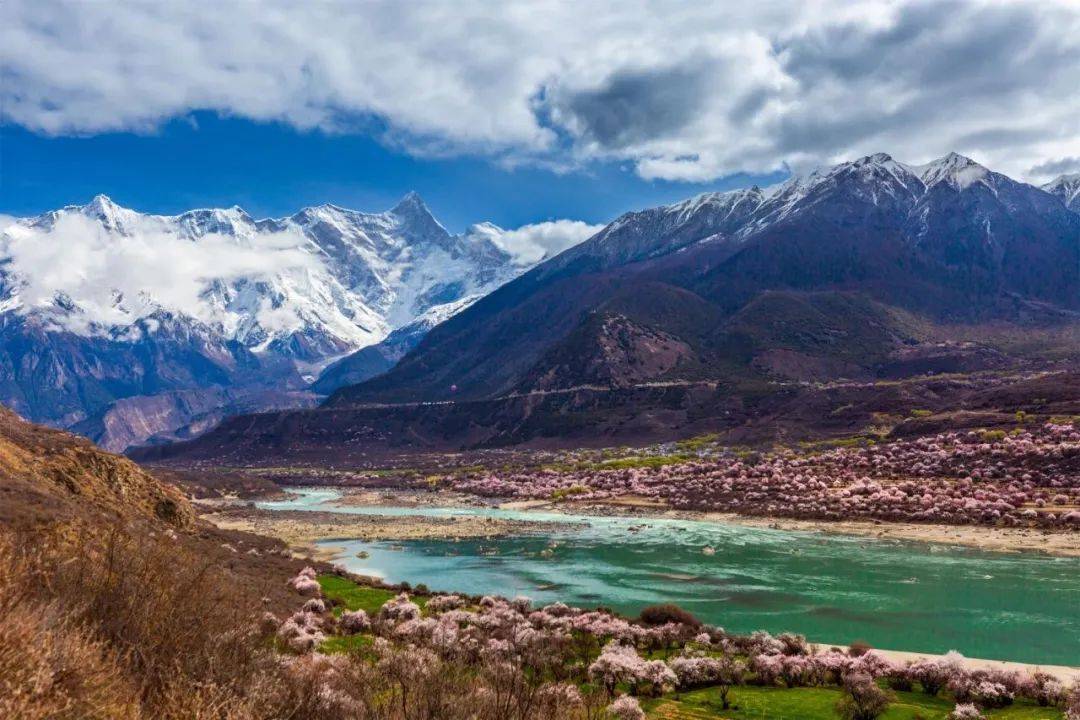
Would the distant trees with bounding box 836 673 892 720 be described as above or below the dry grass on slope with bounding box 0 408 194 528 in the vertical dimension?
below

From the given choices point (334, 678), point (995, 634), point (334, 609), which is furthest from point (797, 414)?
point (334, 678)

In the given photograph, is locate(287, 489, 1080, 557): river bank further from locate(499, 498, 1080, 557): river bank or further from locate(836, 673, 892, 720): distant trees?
locate(836, 673, 892, 720): distant trees

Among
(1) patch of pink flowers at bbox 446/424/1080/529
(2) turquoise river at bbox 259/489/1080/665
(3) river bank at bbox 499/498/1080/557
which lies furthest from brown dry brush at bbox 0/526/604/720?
(1) patch of pink flowers at bbox 446/424/1080/529

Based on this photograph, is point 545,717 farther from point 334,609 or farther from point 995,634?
point 995,634

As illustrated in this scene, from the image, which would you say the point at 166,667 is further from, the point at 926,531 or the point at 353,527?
the point at 353,527

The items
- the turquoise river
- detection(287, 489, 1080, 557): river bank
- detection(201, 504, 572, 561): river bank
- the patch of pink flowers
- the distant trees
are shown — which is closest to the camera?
the distant trees

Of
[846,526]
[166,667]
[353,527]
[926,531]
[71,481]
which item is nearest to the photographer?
[166,667]

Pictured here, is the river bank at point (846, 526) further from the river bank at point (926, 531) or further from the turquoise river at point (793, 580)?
the turquoise river at point (793, 580)

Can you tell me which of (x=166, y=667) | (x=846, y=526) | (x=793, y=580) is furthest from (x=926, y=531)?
(x=166, y=667)
